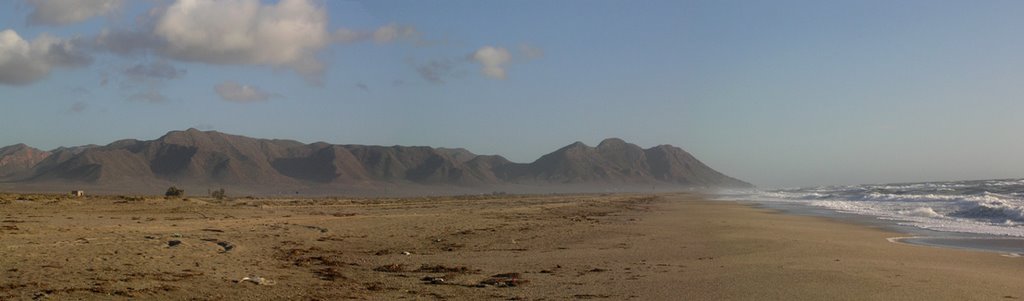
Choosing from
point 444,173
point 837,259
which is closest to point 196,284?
point 837,259

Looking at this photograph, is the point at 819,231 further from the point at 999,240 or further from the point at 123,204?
the point at 123,204

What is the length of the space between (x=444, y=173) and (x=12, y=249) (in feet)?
509

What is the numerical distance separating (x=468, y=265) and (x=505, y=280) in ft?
6.45

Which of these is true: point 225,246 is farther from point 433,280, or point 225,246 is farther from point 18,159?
point 18,159

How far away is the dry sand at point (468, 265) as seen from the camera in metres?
9.10

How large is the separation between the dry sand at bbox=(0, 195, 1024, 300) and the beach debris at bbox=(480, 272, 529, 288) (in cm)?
2

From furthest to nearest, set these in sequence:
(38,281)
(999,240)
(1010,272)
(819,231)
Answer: (819,231) → (999,240) → (1010,272) → (38,281)

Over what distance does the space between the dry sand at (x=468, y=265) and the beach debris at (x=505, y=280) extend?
16 mm

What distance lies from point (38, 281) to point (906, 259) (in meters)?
13.0

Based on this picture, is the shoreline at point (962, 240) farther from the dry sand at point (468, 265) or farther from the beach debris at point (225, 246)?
the beach debris at point (225, 246)

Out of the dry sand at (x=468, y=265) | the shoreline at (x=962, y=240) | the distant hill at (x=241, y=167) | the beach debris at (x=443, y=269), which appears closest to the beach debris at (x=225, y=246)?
the dry sand at (x=468, y=265)

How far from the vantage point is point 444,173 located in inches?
6545

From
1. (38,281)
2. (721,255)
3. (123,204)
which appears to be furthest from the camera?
(123,204)

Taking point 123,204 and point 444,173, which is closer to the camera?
point 123,204
